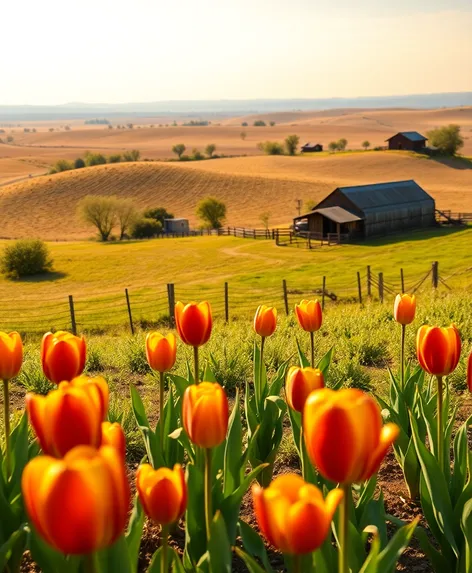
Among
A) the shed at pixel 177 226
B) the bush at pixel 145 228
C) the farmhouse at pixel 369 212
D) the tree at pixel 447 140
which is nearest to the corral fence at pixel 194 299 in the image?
the farmhouse at pixel 369 212

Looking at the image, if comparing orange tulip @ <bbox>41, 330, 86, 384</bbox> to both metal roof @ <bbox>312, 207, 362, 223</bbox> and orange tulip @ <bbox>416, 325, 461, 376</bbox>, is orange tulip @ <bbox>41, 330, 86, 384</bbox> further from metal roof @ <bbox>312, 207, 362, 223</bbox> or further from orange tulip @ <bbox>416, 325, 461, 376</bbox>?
metal roof @ <bbox>312, 207, 362, 223</bbox>

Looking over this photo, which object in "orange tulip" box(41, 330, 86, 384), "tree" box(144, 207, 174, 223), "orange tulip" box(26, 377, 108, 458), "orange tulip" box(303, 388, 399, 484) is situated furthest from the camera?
"tree" box(144, 207, 174, 223)

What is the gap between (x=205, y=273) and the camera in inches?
1670

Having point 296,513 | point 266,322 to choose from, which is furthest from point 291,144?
point 296,513

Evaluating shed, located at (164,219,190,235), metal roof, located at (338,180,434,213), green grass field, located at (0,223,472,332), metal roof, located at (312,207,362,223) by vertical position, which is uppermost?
metal roof, located at (338,180,434,213)

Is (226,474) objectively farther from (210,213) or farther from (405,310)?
(210,213)

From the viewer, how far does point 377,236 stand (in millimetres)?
53344

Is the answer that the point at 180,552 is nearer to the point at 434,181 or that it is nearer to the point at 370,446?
the point at 370,446

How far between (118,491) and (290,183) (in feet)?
285

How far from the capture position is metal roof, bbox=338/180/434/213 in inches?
2127

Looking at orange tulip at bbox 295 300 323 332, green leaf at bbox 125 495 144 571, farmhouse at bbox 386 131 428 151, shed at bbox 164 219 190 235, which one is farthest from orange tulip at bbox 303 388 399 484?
farmhouse at bbox 386 131 428 151

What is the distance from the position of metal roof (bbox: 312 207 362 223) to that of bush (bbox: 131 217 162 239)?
19.8 metres

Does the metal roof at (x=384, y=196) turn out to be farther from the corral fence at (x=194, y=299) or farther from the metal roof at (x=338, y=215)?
the corral fence at (x=194, y=299)

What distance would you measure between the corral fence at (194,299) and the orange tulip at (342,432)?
2007 cm
